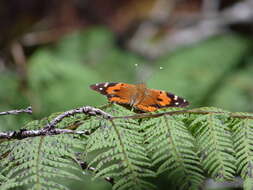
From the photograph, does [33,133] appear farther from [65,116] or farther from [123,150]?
[123,150]

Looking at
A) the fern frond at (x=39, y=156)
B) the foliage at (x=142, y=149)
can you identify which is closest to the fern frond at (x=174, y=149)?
the foliage at (x=142, y=149)

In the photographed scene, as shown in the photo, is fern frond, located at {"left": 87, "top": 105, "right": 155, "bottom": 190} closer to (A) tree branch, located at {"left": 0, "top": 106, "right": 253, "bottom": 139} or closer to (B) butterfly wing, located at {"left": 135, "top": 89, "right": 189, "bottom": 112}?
(A) tree branch, located at {"left": 0, "top": 106, "right": 253, "bottom": 139}

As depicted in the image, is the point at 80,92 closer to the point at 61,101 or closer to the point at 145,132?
the point at 61,101

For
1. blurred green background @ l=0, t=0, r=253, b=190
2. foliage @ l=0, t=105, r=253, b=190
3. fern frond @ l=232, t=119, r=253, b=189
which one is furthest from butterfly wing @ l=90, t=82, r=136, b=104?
blurred green background @ l=0, t=0, r=253, b=190

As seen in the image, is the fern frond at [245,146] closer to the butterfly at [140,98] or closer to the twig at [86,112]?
the butterfly at [140,98]

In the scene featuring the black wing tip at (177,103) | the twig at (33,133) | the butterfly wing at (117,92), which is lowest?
the twig at (33,133)

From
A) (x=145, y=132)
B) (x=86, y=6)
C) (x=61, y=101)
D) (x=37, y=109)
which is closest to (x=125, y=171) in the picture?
(x=145, y=132)

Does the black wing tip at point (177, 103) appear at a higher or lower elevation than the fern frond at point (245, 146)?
higher

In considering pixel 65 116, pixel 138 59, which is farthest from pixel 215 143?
pixel 138 59
